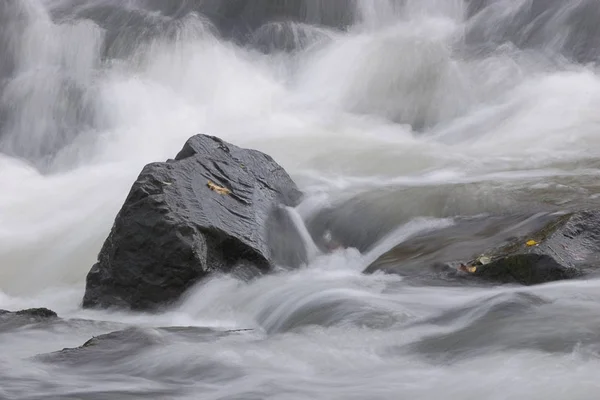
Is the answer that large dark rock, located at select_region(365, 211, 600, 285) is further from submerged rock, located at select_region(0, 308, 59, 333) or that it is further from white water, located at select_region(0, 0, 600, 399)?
submerged rock, located at select_region(0, 308, 59, 333)

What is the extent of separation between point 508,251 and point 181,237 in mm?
1945

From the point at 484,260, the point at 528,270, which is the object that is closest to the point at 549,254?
the point at 528,270

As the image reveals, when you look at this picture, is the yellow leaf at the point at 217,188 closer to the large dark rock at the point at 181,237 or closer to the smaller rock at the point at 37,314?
the large dark rock at the point at 181,237

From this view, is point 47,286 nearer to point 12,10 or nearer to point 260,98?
point 260,98

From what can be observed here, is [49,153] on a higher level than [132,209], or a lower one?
higher

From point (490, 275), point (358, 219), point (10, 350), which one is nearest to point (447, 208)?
point (358, 219)

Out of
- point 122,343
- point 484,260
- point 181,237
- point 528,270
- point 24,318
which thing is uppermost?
point 181,237

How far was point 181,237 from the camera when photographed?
535cm

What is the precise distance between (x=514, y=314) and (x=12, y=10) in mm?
11027

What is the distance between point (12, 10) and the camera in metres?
13.1

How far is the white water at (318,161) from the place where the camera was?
371 centimetres

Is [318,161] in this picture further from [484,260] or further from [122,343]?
[122,343]

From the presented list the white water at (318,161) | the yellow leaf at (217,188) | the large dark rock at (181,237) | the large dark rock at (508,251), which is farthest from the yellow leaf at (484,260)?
the yellow leaf at (217,188)

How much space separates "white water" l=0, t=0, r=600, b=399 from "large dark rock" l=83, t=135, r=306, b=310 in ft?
0.55
